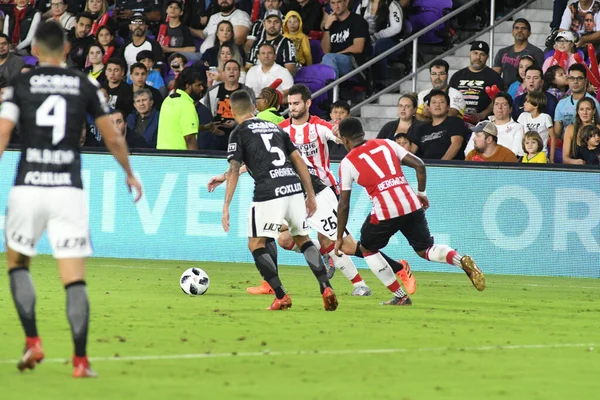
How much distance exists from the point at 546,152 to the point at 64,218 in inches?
435

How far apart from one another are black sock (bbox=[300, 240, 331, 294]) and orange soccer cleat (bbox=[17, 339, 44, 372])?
424 centimetres

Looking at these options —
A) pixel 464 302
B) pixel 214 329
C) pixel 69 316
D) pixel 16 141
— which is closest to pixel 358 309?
pixel 464 302

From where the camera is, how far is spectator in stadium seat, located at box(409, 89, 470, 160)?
1734 cm

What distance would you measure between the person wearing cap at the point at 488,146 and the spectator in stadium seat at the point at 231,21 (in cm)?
556

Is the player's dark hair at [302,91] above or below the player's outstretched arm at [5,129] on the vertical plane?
below

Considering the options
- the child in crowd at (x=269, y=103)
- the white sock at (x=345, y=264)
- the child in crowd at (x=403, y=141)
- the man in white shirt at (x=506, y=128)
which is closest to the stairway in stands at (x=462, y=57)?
the child in crowd at (x=403, y=141)

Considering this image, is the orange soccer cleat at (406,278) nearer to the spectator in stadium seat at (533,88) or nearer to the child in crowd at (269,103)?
the child in crowd at (269,103)

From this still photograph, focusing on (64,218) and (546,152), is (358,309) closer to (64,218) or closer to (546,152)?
(64,218)

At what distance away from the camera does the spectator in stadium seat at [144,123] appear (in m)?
19.0

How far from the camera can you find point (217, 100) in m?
19.0

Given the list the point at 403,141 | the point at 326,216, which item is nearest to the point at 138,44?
the point at 403,141

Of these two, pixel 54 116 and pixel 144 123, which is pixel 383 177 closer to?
pixel 54 116

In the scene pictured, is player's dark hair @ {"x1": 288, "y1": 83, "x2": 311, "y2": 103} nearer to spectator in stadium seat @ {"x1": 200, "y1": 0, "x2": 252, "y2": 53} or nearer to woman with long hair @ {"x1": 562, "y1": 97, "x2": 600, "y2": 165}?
woman with long hair @ {"x1": 562, "y1": 97, "x2": 600, "y2": 165}

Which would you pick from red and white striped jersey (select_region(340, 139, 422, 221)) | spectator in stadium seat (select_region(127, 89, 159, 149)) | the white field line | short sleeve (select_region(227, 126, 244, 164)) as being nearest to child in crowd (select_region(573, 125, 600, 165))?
red and white striped jersey (select_region(340, 139, 422, 221))
